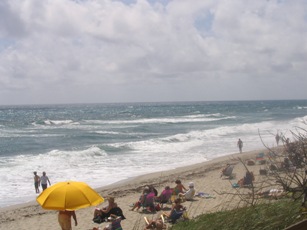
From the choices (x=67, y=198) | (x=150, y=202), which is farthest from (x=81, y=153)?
(x=67, y=198)

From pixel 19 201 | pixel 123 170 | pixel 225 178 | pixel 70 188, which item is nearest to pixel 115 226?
pixel 70 188

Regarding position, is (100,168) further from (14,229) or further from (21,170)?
(14,229)

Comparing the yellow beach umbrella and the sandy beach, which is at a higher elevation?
the yellow beach umbrella

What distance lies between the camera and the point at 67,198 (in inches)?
259

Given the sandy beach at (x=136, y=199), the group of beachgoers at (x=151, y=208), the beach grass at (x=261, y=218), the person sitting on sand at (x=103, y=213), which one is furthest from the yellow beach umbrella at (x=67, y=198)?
the person sitting on sand at (x=103, y=213)

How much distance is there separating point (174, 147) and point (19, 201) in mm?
14992

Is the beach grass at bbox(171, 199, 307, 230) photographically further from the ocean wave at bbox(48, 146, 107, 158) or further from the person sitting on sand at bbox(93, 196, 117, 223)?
the ocean wave at bbox(48, 146, 107, 158)

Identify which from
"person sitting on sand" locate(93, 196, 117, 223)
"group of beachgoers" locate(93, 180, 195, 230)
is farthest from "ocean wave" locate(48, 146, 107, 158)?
"person sitting on sand" locate(93, 196, 117, 223)

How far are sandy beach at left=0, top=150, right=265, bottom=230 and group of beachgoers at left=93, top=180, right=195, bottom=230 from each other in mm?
200

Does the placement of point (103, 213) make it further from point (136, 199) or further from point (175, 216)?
point (136, 199)

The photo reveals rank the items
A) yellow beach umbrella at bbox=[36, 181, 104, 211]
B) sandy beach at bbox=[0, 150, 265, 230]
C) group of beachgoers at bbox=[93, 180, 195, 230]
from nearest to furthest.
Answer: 1. yellow beach umbrella at bbox=[36, 181, 104, 211]
2. group of beachgoers at bbox=[93, 180, 195, 230]
3. sandy beach at bbox=[0, 150, 265, 230]

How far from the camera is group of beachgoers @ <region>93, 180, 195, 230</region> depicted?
8.84 m

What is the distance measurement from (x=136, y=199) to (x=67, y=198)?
6.85 meters

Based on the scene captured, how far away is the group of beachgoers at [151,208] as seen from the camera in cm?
884
